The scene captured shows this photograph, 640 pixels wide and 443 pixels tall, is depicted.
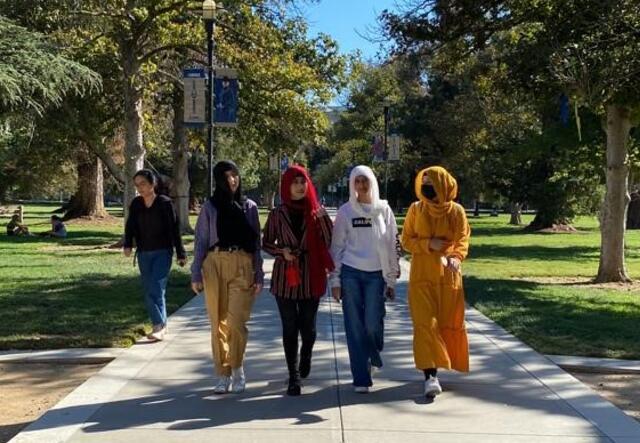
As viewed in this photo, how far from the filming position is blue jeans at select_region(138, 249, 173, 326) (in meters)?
8.01

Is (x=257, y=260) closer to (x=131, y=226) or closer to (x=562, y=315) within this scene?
(x=131, y=226)

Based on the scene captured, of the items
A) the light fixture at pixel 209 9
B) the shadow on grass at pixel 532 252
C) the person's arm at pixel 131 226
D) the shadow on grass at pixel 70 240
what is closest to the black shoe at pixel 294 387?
the person's arm at pixel 131 226

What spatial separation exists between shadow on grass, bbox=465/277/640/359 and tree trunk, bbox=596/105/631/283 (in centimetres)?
122

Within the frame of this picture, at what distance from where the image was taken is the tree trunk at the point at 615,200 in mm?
14422

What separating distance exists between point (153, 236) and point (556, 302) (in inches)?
270

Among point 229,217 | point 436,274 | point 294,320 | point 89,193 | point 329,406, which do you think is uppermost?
point 89,193

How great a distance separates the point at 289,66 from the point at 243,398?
15.6 metres

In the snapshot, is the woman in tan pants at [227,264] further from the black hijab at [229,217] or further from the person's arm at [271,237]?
the person's arm at [271,237]

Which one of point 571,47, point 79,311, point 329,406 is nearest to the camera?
point 329,406

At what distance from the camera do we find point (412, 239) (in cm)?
594

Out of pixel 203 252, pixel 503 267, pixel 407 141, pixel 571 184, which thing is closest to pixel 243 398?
pixel 203 252

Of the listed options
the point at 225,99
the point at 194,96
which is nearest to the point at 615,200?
the point at 225,99

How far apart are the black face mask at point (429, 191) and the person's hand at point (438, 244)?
13.3 inches

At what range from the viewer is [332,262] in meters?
5.88
